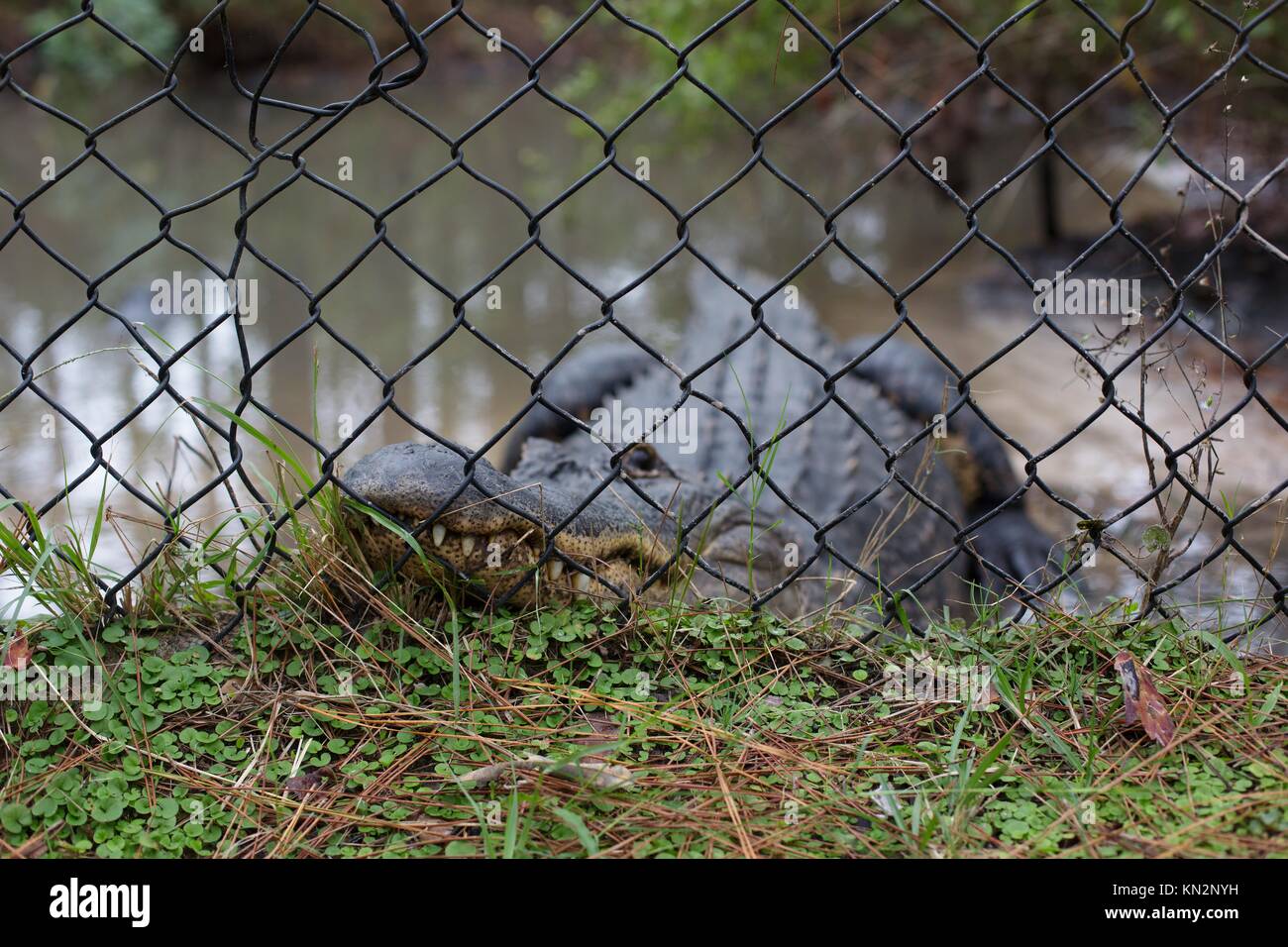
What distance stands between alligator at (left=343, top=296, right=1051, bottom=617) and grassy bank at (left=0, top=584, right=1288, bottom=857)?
0.11m

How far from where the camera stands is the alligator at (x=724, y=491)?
1.67m

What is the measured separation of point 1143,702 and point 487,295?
1.17 metres

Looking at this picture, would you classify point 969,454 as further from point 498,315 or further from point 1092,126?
point 1092,126

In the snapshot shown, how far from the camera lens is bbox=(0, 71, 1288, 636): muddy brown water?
3762 millimetres

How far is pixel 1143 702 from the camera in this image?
1533 mm

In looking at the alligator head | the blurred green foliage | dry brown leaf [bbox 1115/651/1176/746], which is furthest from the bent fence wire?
the blurred green foliage

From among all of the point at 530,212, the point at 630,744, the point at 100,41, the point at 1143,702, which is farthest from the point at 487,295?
the point at 100,41

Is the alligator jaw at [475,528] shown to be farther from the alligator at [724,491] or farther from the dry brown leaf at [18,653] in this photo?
the dry brown leaf at [18,653]

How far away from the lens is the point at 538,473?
102 inches

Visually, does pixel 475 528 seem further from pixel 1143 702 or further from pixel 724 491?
pixel 1143 702

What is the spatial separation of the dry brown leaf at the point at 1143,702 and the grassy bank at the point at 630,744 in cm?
2

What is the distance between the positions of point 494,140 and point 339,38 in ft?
21.4

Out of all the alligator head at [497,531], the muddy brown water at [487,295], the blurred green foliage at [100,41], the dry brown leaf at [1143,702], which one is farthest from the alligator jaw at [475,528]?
the blurred green foliage at [100,41]

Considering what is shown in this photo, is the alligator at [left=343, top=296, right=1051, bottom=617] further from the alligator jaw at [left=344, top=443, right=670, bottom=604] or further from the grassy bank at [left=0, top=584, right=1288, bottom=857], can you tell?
the grassy bank at [left=0, top=584, right=1288, bottom=857]
